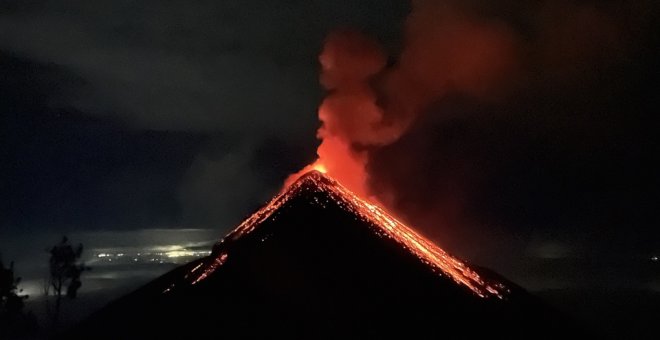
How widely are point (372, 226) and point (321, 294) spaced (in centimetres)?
395

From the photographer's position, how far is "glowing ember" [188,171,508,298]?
18.9m

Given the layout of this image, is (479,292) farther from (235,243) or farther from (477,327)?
(235,243)

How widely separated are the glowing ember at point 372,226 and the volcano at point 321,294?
79 mm

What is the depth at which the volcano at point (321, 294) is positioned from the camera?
623 inches

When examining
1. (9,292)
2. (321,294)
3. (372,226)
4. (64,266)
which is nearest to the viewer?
(321,294)

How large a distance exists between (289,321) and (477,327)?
14.3 ft

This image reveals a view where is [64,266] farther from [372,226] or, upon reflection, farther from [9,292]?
[372,226]

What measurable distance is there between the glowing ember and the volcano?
0.26ft

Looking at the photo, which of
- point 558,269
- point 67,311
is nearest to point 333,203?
point 67,311

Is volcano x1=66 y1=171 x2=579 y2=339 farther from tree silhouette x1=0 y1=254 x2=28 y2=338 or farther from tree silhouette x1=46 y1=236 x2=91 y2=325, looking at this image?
tree silhouette x1=46 y1=236 x2=91 y2=325

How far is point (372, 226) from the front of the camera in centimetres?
1995

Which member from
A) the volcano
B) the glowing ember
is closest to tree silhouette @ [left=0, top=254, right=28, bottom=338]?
the volcano

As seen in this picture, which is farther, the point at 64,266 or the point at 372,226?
the point at 64,266

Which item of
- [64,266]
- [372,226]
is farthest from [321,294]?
[64,266]
